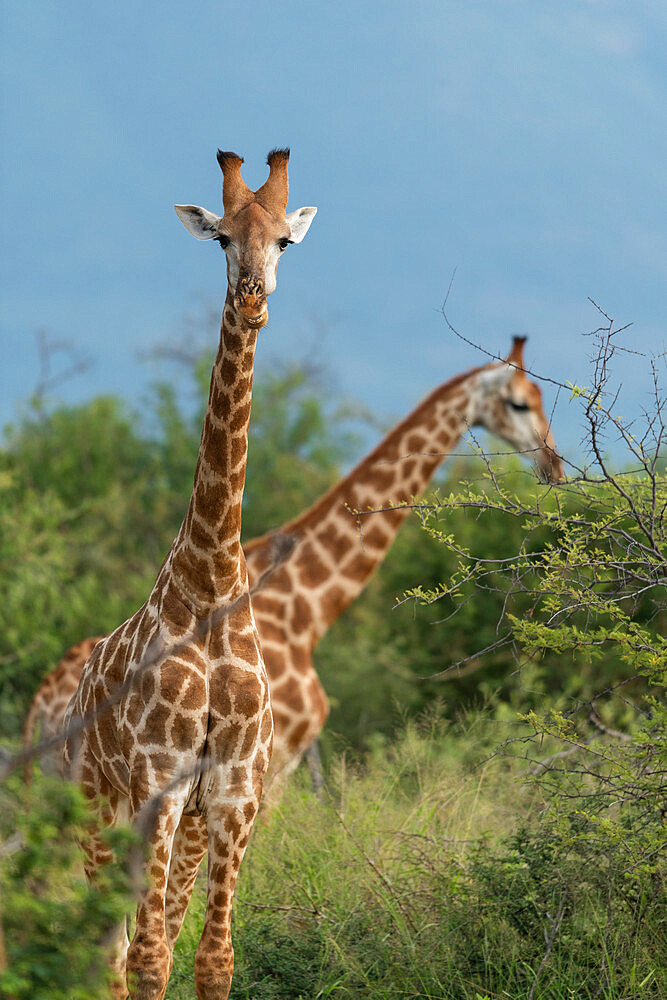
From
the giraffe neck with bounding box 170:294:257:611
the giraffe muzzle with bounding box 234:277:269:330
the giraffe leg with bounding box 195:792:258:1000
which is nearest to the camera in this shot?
the giraffe muzzle with bounding box 234:277:269:330

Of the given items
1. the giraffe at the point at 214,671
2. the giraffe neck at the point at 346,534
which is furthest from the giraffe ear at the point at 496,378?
the giraffe at the point at 214,671

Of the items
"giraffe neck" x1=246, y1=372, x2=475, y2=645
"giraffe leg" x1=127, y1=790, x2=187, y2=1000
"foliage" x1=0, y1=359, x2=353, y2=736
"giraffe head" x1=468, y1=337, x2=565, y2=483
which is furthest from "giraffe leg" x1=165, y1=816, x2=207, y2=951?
"foliage" x1=0, y1=359, x2=353, y2=736

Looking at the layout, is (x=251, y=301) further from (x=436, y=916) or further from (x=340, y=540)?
(x=340, y=540)

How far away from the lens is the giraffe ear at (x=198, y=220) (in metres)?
3.83

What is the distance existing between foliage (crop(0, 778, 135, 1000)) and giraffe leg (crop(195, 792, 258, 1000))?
4.40 feet

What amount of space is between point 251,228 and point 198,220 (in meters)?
0.28

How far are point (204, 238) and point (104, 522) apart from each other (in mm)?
12553

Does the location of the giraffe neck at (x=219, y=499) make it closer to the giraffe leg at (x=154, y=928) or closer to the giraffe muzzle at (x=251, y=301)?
the giraffe muzzle at (x=251, y=301)

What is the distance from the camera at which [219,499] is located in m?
3.87

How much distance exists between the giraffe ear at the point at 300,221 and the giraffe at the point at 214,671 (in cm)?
1

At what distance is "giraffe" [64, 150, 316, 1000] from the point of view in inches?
144

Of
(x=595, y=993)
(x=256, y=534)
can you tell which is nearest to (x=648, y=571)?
(x=595, y=993)

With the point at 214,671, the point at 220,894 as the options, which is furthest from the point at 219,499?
the point at 220,894

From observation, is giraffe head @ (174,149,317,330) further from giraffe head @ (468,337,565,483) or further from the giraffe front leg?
giraffe head @ (468,337,565,483)
